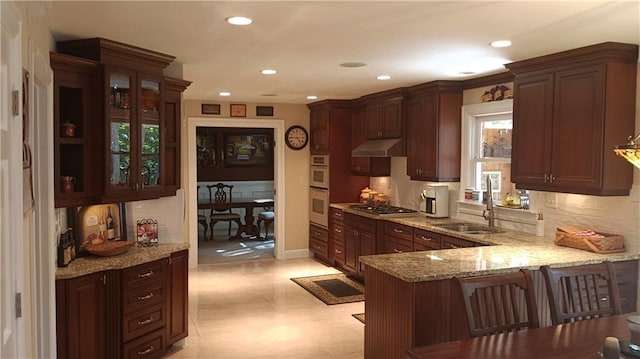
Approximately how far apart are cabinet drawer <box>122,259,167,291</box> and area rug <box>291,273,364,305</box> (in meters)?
2.20

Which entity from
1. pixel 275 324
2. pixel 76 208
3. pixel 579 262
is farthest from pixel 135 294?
pixel 579 262

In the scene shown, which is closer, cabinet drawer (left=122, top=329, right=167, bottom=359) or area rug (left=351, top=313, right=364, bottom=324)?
cabinet drawer (left=122, top=329, right=167, bottom=359)

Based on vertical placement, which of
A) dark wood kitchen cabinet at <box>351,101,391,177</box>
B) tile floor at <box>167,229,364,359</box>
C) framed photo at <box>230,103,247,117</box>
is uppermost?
framed photo at <box>230,103,247,117</box>

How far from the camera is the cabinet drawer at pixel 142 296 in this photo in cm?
366

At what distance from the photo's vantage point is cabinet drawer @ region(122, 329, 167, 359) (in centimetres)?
370

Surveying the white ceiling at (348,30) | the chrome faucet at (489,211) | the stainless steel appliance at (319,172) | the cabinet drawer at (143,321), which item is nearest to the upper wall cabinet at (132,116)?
the white ceiling at (348,30)

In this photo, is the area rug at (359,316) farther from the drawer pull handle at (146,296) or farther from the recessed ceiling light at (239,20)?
the recessed ceiling light at (239,20)

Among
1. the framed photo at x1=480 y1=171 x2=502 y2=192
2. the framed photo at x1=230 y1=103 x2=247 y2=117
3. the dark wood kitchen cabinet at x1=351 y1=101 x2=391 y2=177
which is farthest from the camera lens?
the framed photo at x1=230 y1=103 x2=247 y2=117

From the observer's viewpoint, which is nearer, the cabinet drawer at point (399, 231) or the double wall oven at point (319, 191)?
the cabinet drawer at point (399, 231)

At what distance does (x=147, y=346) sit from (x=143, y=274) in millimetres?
548

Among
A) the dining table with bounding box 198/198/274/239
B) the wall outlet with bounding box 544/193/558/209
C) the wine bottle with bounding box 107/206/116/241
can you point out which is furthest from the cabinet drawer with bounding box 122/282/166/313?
the dining table with bounding box 198/198/274/239

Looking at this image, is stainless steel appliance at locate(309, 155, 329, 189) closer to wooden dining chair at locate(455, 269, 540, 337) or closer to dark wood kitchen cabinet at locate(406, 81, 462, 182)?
dark wood kitchen cabinet at locate(406, 81, 462, 182)

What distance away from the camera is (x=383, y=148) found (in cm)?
623

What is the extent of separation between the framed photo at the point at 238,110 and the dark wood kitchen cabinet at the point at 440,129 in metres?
2.78
